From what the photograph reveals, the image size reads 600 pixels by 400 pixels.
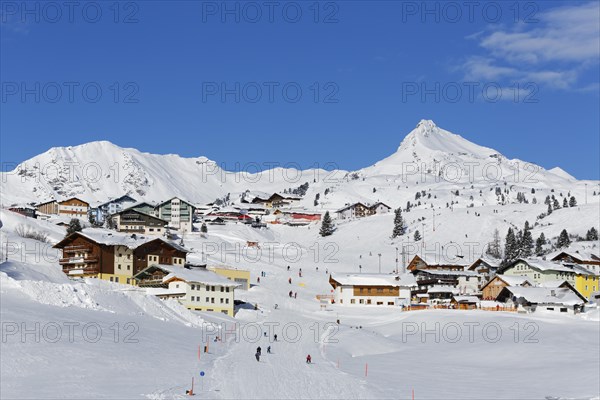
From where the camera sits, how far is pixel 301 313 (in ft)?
285

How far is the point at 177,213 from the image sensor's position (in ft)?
519

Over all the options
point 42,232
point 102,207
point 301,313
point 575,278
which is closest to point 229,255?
point 42,232

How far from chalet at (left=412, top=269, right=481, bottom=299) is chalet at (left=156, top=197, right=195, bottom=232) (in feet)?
202

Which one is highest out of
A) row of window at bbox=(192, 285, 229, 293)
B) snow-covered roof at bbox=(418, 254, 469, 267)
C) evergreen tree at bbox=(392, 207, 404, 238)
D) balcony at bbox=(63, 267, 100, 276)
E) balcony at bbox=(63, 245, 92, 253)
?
evergreen tree at bbox=(392, 207, 404, 238)

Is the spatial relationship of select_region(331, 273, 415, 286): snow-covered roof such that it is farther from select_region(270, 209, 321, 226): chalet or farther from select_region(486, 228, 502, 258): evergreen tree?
select_region(270, 209, 321, 226): chalet

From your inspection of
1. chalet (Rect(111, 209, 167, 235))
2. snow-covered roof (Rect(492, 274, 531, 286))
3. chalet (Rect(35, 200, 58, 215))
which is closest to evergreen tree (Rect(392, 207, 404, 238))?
chalet (Rect(111, 209, 167, 235))

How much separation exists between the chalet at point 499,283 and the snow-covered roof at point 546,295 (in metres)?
5.26

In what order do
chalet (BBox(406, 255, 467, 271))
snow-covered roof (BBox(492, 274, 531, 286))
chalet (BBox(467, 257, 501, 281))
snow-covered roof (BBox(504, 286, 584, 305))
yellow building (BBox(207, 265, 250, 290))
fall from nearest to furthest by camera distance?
snow-covered roof (BBox(504, 286, 584, 305)) < yellow building (BBox(207, 265, 250, 290)) < snow-covered roof (BBox(492, 274, 531, 286)) < chalet (BBox(406, 255, 467, 271)) < chalet (BBox(467, 257, 501, 281))

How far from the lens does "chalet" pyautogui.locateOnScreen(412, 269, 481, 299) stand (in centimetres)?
10512

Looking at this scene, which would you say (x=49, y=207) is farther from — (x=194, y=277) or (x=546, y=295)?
(x=546, y=295)

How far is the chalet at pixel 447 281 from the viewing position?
105 metres

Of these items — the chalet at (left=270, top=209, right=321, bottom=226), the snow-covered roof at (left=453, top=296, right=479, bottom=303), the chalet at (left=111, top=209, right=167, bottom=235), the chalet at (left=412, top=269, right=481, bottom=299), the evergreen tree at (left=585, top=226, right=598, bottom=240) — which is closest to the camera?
the snow-covered roof at (left=453, top=296, right=479, bottom=303)

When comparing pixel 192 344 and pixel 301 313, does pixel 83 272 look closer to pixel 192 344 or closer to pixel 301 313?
pixel 301 313

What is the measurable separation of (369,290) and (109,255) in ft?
107
